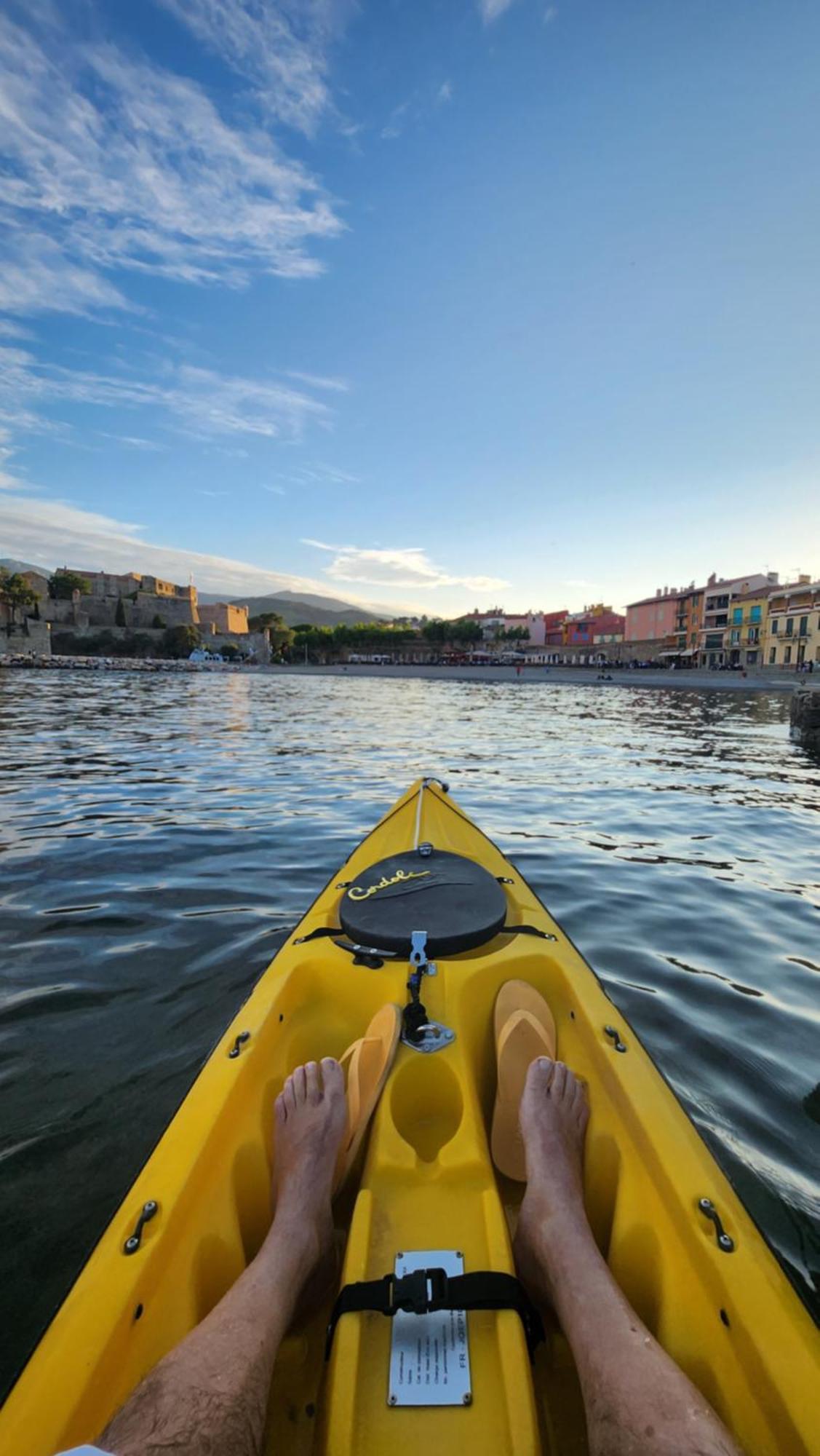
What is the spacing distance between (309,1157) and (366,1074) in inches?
13.5

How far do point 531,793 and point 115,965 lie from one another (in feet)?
21.2

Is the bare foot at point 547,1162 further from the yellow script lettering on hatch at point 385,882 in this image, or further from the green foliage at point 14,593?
the green foliage at point 14,593

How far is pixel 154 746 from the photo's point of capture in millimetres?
13148

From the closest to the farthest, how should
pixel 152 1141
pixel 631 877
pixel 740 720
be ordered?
pixel 152 1141, pixel 631 877, pixel 740 720

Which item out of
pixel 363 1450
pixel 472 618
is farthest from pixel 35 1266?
pixel 472 618

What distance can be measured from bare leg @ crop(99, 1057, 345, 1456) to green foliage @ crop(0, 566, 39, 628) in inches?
3684

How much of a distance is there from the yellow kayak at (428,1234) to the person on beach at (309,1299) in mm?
100

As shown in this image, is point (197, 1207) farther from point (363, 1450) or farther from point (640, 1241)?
point (640, 1241)

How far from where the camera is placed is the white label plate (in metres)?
1.30

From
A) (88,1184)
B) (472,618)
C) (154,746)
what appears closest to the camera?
(88,1184)

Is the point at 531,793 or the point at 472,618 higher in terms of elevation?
the point at 472,618

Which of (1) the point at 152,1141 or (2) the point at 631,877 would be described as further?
(2) the point at 631,877

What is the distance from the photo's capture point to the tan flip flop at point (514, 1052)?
6.94ft

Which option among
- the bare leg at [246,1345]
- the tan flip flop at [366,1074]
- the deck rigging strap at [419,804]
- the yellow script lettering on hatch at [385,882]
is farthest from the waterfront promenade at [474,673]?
the bare leg at [246,1345]
